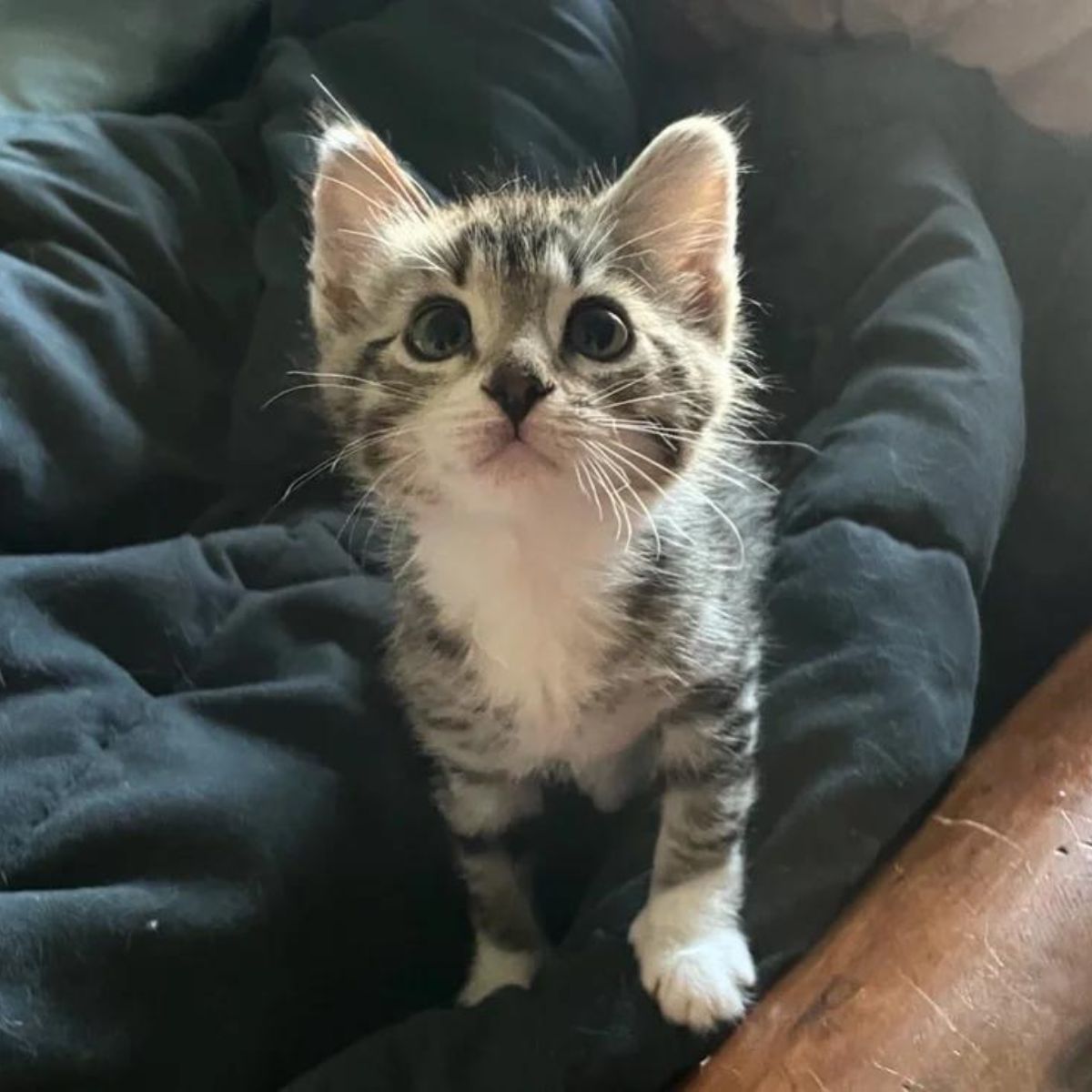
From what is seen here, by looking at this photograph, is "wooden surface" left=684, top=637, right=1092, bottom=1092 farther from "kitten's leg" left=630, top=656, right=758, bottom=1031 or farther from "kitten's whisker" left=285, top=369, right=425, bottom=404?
"kitten's whisker" left=285, top=369, right=425, bottom=404

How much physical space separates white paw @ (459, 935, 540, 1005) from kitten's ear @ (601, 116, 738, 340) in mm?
493

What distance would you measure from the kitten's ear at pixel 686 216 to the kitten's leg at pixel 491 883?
0.40 meters

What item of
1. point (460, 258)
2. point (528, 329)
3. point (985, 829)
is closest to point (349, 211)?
point (460, 258)

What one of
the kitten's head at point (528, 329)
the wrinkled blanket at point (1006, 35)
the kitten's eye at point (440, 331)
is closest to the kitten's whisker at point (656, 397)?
the kitten's head at point (528, 329)

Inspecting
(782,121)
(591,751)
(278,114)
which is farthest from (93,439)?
(782,121)

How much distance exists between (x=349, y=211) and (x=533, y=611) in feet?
1.13

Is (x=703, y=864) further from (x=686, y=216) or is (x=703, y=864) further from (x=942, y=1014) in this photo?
(x=686, y=216)

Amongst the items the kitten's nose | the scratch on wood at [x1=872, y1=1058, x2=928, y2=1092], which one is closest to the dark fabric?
the scratch on wood at [x1=872, y1=1058, x2=928, y2=1092]

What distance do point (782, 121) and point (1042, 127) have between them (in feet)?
0.92

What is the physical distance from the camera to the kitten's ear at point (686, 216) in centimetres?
100

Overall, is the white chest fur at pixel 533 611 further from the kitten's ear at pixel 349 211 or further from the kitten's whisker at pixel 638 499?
the kitten's ear at pixel 349 211

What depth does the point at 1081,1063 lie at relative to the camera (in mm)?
A: 745

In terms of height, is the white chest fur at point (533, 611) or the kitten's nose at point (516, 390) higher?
the kitten's nose at point (516, 390)

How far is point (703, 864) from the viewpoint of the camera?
3.19 feet
